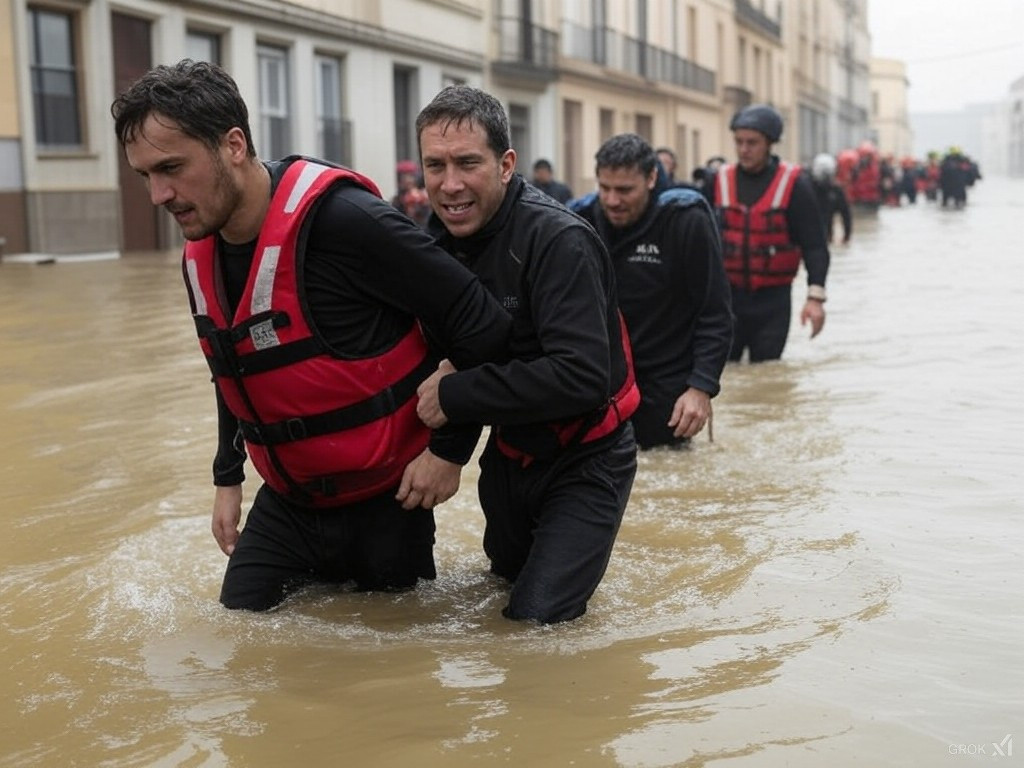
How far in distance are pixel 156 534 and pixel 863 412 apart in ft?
14.5

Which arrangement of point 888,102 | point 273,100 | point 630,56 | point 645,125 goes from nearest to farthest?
point 273,100 < point 630,56 < point 645,125 < point 888,102

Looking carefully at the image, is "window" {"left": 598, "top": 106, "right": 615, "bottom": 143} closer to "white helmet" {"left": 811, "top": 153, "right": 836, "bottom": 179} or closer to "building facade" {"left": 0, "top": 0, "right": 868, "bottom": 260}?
"building facade" {"left": 0, "top": 0, "right": 868, "bottom": 260}

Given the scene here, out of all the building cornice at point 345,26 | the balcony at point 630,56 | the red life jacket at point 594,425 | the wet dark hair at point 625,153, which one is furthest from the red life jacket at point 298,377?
the balcony at point 630,56

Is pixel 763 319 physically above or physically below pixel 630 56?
below

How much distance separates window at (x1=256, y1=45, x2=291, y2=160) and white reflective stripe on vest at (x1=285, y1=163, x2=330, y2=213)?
1949 centimetres

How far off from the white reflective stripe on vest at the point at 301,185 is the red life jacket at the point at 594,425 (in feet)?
3.05

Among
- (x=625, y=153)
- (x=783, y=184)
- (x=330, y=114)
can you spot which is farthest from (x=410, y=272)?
A: (x=330, y=114)

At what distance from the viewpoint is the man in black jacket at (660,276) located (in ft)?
20.3

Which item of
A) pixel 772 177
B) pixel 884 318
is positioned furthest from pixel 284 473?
pixel 884 318

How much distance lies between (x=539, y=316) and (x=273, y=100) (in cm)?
2059

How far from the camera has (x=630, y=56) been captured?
40.7m

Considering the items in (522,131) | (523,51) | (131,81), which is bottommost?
(522,131)

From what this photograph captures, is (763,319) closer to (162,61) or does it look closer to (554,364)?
(554,364)

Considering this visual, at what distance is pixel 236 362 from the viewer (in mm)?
3859
